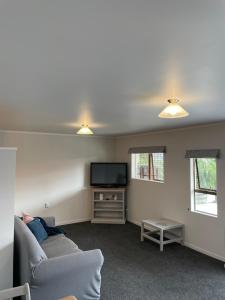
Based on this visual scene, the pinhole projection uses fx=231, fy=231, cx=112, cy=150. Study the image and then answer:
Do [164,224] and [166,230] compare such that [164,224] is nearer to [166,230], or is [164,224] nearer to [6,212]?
[166,230]

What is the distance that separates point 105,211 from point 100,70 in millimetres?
5369

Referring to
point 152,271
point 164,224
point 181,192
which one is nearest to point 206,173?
point 181,192

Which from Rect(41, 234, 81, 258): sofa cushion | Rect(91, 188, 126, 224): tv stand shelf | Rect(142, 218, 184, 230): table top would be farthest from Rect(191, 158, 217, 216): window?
Rect(41, 234, 81, 258): sofa cushion

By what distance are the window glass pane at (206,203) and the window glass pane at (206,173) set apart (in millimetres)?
171

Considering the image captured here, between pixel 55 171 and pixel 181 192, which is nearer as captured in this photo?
pixel 181 192

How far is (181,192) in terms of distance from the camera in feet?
15.9

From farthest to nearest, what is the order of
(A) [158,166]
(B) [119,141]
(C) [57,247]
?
(B) [119,141]
(A) [158,166]
(C) [57,247]

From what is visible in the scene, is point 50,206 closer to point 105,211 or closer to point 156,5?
point 105,211

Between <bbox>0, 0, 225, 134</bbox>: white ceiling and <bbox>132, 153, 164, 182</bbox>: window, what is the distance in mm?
3025

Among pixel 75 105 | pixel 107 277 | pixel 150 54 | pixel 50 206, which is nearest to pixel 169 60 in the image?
pixel 150 54

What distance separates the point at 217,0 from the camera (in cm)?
93

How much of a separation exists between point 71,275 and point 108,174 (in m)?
4.04

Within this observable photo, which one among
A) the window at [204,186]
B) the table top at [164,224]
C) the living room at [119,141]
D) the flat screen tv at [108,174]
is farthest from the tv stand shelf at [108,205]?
the window at [204,186]

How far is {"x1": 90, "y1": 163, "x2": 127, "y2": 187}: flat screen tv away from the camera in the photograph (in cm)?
646
